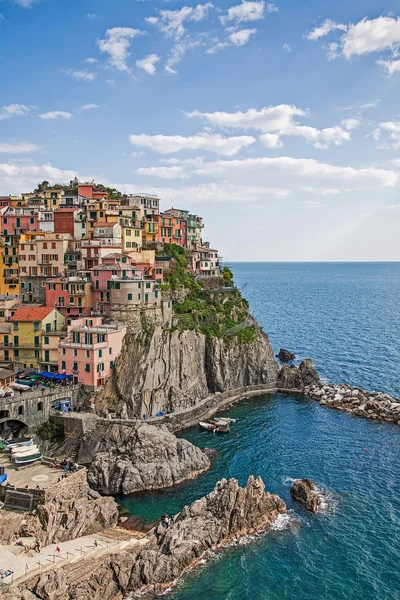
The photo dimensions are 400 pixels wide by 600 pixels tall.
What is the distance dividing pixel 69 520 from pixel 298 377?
51405mm

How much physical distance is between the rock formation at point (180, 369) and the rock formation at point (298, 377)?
1.75 m

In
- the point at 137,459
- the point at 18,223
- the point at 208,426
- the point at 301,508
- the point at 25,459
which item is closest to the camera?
the point at 301,508

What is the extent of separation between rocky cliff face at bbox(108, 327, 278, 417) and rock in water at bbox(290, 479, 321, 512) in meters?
24.8

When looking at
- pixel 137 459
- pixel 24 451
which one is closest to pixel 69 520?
pixel 137 459

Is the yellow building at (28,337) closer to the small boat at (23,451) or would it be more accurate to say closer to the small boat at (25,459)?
the small boat at (23,451)

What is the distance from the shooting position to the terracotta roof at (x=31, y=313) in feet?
242

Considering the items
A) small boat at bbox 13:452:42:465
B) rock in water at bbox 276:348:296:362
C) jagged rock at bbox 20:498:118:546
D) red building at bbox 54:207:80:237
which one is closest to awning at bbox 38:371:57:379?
small boat at bbox 13:452:42:465

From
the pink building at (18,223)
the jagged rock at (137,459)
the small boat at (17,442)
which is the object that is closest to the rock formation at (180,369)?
the jagged rock at (137,459)

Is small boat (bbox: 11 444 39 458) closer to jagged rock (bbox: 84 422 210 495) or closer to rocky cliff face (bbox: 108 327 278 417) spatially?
jagged rock (bbox: 84 422 210 495)

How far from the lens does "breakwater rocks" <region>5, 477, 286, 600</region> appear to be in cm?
3722

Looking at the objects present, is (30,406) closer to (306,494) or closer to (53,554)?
(53,554)

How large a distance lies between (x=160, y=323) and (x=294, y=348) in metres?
49.7

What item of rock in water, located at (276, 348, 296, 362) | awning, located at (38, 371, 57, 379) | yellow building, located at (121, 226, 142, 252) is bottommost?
rock in water, located at (276, 348, 296, 362)

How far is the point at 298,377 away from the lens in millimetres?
87125
